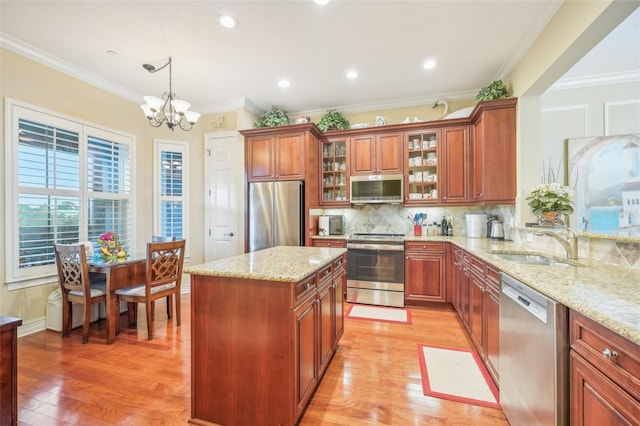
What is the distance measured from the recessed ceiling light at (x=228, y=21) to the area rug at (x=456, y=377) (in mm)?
3441

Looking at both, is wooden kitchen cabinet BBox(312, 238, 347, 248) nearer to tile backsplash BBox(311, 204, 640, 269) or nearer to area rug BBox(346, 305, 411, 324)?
tile backsplash BBox(311, 204, 640, 269)

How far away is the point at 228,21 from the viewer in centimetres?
244

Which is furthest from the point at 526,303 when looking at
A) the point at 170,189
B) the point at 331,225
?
the point at 170,189

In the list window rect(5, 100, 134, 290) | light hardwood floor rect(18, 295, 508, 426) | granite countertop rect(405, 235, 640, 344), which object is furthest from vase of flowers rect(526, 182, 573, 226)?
window rect(5, 100, 134, 290)

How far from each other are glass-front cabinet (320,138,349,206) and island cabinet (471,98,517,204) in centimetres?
191

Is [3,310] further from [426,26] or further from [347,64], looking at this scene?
[426,26]

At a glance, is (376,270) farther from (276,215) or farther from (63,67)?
(63,67)

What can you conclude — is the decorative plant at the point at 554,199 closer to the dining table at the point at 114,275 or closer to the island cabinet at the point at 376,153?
the island cabinet at the point at 376,153

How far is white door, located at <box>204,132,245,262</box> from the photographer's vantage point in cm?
429

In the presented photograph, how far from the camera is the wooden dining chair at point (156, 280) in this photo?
8.94 feet

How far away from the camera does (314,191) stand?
420cm

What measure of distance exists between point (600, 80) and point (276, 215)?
4282 mm

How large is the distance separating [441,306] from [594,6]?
10.5ft

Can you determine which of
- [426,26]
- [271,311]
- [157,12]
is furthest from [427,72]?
[271,311]
